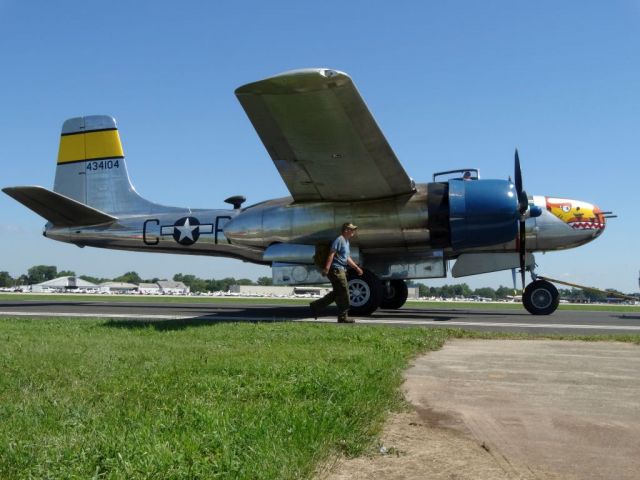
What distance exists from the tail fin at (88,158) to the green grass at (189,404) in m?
13.5

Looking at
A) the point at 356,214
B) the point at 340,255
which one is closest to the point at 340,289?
the point at 340,255

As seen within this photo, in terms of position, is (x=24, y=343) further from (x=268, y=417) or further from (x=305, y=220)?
(x=305, y=220)

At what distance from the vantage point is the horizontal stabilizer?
51.6 ft

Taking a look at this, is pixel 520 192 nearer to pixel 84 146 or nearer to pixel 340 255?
pixel 340 255

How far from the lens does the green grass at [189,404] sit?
7.84 ft

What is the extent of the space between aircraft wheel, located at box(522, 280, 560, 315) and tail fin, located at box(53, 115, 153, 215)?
12.9m

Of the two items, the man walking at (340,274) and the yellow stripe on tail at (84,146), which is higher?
the yellow stripe on tail at (84,146)

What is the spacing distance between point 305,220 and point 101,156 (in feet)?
30.4

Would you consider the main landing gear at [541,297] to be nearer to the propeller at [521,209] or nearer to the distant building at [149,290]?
the propeller at [521,209]

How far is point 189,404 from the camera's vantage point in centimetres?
333

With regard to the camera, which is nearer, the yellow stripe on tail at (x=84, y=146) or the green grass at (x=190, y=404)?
the green grass at (x=190, y=404)

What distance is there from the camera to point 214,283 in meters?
163

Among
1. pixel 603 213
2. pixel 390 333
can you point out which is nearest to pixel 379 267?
pixel 603 213

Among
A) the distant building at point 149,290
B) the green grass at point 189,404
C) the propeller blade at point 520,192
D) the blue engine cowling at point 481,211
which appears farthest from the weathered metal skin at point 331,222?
the distant building at point 149,290
